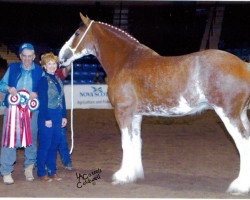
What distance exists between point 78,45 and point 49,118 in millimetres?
1099

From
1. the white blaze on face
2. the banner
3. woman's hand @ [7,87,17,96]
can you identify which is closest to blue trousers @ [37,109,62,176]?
woman's hand @ [7,87,17,96]

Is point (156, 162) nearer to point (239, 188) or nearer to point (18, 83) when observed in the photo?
point (239, 188)

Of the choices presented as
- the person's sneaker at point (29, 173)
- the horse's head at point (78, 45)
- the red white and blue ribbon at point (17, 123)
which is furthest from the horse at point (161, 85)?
the person's sneaker at point (29, 173)

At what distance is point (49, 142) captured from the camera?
6711 mm

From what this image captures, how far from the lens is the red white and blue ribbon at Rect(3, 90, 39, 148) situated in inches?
255

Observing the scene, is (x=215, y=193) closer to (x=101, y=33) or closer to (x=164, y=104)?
(x=164, y=104)

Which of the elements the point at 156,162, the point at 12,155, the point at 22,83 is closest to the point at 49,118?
the point at 22,83

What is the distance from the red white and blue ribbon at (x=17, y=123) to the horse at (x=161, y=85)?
863 mm

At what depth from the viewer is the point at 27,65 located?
21.5ft

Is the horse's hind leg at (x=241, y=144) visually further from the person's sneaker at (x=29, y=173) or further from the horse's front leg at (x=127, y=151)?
the person's sneaker at (x=29, y=173)

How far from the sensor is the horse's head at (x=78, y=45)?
6.92 meters

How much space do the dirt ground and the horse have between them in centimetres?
42

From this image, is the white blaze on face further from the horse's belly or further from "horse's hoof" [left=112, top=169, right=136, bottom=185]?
"horse's hoof" [left=112, top=169, right=136, bottom=185]

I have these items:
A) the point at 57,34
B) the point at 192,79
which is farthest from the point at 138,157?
the point at 57,34
